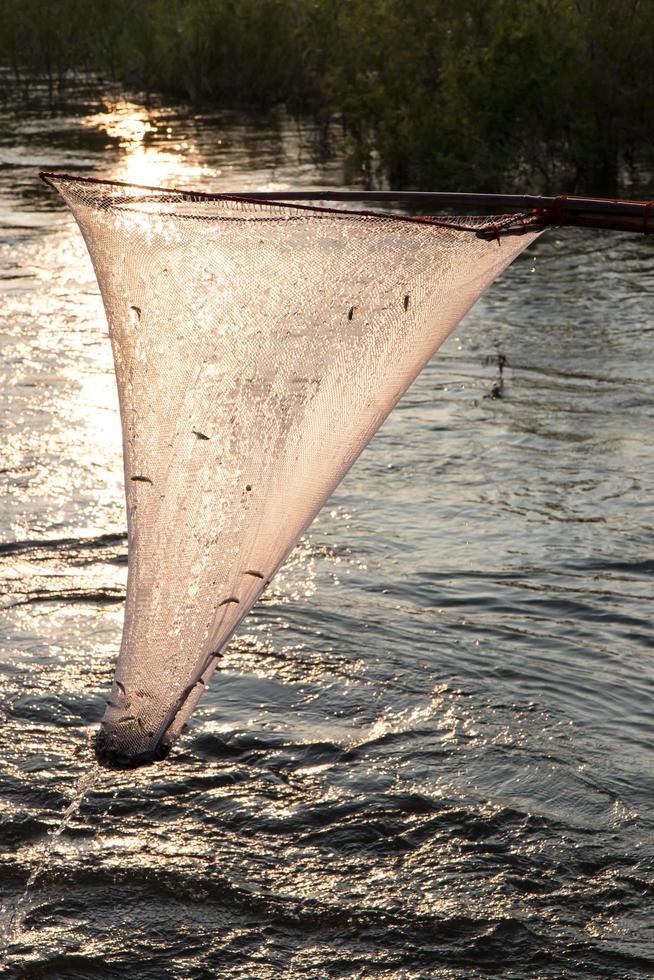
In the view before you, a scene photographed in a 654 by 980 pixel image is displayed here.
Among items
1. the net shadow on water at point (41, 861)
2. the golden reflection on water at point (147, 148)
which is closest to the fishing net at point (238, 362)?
the net shadow on water at point (41, 861)

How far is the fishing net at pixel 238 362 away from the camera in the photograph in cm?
370

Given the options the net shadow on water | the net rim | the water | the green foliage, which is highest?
the net rim

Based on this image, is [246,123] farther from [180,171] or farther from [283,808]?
[283,808]

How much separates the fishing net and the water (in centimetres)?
72

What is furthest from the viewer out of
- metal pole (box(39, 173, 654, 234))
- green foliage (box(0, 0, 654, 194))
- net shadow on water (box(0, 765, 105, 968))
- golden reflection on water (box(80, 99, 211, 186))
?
golden reflection on water (box(80, 99, 211, 186))

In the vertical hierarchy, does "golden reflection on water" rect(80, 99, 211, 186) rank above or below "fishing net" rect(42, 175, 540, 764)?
below

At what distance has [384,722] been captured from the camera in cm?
482

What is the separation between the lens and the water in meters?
3.76

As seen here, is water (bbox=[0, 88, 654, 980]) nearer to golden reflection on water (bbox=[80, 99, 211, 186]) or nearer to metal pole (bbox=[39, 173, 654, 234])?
metal pole (bbox=[39, 173, 654, 234])

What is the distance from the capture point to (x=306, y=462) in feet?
12.4

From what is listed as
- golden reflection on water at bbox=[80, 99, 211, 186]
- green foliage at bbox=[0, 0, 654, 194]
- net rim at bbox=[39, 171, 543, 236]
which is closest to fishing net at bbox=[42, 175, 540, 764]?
net rim at bbox=[39, 171, 543, 236]

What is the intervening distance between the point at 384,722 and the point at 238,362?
1726mm

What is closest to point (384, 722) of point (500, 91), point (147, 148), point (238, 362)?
point (238, 362)

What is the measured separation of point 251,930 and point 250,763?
34.7 inches
